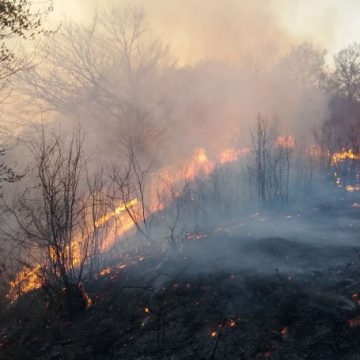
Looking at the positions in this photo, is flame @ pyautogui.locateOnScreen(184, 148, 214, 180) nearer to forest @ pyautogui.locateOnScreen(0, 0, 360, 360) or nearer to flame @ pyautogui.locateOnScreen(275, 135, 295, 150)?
forest @ pyautogui.locateOnScreen(0, 0, 360, 360)

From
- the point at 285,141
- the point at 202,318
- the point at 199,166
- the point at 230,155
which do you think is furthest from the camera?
the point at 230,155

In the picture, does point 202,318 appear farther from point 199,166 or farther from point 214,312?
point 199,166

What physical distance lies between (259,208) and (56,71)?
1199 centimetres

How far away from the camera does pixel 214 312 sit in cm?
566

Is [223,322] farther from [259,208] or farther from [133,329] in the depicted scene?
[259,208]

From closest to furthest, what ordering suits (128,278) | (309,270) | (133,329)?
(133,329)
(309,270)
(128,278)

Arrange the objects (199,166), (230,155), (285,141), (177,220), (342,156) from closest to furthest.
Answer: (177,220)
(342,156)
(285,141)
(199,166)
(230,155)

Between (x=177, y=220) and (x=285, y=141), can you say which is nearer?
(x=177, y=220)

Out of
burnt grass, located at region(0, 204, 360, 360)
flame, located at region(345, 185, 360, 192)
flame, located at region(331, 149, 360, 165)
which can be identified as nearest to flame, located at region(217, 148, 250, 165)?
flame, located at region(331, 149, 360, 165)

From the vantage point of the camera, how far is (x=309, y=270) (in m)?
6.46

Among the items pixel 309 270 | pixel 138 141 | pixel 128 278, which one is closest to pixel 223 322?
pixel 309 270

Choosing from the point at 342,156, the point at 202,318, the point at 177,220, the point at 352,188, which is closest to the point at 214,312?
the point at 202,318

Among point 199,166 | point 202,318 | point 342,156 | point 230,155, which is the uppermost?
point 230,155

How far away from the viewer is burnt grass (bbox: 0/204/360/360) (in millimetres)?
4766
